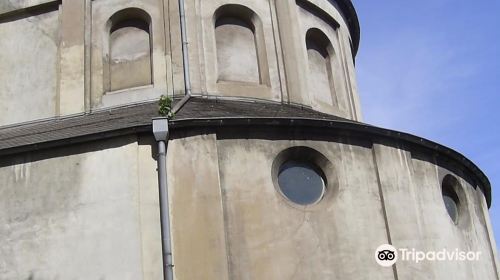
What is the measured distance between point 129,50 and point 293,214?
5.70 m

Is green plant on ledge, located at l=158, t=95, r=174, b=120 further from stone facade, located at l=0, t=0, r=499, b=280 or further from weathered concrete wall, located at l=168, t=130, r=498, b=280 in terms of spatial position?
weathered concrete wall, located at l=168, t=130, r=498, b=280

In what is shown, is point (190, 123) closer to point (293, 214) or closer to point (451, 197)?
point (293, 214)

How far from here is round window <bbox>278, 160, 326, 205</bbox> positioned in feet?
45.9

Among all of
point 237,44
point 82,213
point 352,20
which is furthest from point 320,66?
point 82,213

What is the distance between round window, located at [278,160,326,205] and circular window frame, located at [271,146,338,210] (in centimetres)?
4

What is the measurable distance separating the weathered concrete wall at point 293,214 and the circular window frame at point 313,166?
1.7 inches

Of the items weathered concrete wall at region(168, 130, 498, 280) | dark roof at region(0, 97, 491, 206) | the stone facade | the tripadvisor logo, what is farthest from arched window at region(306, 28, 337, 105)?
the tripadvisor logo

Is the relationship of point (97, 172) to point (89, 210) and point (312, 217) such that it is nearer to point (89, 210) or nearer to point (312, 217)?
point (89, 210)

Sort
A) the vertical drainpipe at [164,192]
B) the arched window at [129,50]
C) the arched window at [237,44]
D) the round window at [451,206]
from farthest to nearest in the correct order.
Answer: the arched window at [237,44], the arched window at [129,50], the round window at [451,206], the vertical drainpipe at [164,192]

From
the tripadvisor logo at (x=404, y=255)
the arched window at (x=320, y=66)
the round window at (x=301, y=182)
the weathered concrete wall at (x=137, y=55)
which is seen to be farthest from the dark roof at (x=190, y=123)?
the tripadvisor logo at (x=404, y=255)

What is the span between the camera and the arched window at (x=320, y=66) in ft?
59.1

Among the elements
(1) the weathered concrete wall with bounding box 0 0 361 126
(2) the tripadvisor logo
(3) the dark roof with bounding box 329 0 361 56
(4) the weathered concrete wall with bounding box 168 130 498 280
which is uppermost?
(3) the dark roof with bounding box 329 0 361 56

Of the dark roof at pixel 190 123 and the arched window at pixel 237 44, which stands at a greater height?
the arched window at pixel 237 44

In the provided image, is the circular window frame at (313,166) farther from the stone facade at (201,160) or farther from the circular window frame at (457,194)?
the circular window frame at (457,194)
